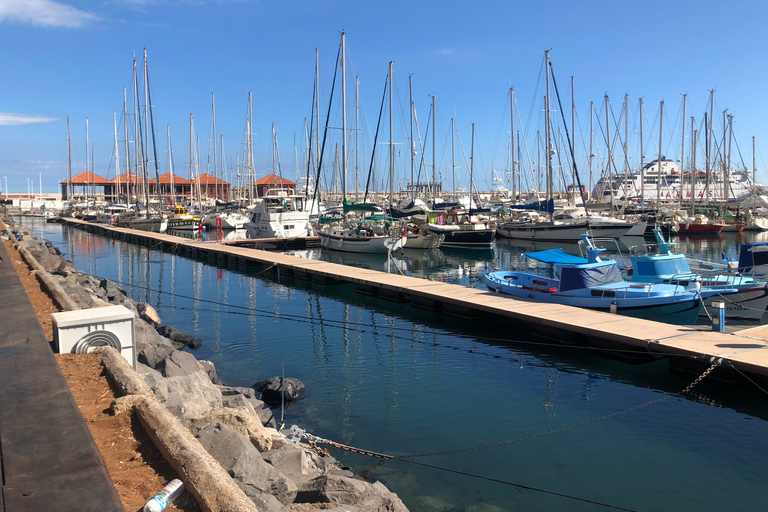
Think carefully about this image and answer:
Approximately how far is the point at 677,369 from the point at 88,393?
12.3 m

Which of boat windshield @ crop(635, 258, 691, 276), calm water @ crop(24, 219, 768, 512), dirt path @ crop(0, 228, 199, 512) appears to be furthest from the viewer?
boat windshield @ crop(635, 258, 691, 276)

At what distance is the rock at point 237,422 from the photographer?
7.86 metres

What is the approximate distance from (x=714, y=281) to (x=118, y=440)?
19.3 meters

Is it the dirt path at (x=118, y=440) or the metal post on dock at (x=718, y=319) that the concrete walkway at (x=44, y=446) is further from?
the metal post on dock at (x=718, y=319)

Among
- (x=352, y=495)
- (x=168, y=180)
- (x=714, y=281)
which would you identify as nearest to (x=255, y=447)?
(x=352, y=495)

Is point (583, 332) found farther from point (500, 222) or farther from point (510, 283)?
point (500, 222)

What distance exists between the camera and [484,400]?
12.8 meters

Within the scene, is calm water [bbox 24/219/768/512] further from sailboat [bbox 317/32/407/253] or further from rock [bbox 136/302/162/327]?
sailboat [bbox 317/32/407/253]

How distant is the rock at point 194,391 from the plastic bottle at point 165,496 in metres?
3.52

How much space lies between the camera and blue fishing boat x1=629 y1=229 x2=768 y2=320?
1842 centimetres

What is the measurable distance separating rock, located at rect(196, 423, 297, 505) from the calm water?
2.79 meters

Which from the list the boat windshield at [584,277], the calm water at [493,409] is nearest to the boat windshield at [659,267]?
the boat windshield at [584,277]

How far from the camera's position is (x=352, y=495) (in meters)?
6.65

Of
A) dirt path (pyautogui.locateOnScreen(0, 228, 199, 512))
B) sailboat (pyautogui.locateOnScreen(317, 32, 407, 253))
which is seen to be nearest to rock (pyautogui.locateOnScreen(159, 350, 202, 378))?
dirt path (pyautogui.locateOnScreen(0, 228, 199, 512))
